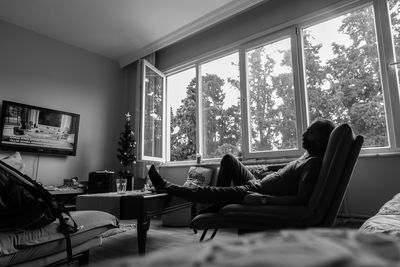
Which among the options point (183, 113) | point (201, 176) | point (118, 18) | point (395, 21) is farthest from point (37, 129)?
point (395, 21)

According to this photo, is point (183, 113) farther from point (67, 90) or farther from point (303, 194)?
point (303, 194)

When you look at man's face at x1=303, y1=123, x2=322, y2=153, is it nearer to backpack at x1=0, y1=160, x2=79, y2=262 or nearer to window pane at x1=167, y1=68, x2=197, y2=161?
backpack at x1=0, y1=160, x2=79, y2=262

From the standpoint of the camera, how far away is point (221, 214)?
1656mm

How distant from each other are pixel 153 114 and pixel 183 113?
0.56m

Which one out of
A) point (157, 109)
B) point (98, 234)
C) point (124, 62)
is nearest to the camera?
point (98, 234)

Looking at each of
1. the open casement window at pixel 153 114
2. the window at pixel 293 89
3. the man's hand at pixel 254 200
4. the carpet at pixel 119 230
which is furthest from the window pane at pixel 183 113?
the man's hand at pixel 254 200

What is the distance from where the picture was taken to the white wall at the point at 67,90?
3957mm

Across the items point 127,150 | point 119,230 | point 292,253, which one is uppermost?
point 127,150

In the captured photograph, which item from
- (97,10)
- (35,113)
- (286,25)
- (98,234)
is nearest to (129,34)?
(97,10)

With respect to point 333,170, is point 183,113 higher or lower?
higher

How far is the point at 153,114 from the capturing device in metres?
4.76

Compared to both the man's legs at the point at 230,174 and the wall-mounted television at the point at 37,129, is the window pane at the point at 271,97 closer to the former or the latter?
the man's legs at the point at 230,174

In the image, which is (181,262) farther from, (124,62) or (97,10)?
(124,62)

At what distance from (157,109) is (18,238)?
3566 millimetres
